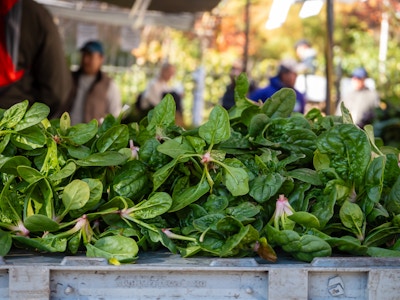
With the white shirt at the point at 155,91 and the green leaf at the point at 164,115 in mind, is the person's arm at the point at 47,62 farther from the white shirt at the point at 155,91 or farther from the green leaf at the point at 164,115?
the white shirt at the point at 155,91

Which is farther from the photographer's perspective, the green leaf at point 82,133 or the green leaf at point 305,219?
the green leaf at point 82,133

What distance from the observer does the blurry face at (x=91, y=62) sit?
7.00 m

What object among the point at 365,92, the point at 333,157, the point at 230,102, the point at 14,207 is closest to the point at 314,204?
the point at 333,157

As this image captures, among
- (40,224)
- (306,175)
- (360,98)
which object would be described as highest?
(306,175)

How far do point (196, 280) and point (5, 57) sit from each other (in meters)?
3.10

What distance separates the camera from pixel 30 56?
511 centimetres

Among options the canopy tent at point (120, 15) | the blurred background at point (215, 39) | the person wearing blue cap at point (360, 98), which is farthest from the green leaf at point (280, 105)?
the person wearing blue cap at point (360, 98)

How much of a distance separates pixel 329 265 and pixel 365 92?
7.62 meters

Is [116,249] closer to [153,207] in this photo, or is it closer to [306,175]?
[153,207]

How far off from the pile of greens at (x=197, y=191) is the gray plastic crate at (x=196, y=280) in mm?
77

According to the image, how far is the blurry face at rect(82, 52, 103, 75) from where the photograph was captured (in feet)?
23.0

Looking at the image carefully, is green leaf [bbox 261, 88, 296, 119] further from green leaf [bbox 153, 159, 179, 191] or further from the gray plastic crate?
the gray plastic crate

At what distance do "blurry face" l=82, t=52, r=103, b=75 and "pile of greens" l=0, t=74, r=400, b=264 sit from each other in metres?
4.58

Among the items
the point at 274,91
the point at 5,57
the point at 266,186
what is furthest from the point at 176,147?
the point at 274,91
